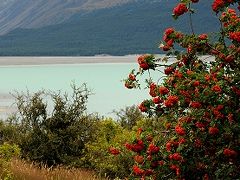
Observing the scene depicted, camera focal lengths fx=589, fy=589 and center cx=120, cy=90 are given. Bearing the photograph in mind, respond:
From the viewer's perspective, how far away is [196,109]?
280 inches

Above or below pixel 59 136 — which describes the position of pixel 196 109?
above

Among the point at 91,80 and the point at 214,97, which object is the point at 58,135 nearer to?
the point at 214,97

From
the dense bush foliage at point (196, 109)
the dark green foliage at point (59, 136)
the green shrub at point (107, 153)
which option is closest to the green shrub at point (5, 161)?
the dense bush foliage at point (196, 109)

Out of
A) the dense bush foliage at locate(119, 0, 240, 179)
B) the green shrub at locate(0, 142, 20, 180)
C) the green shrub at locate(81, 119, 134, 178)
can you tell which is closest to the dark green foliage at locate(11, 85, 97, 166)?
the green shrub at locate(81, 119, 134, 178)

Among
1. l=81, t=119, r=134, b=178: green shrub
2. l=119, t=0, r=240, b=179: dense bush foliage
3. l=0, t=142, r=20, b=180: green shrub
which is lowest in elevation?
l=81, t=119, r=134, b=178: green shrub

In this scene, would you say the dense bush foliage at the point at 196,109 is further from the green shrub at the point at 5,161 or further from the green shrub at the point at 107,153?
the green shrub at the point at 107,153

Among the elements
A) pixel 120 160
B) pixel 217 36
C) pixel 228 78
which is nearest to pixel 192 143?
pixel 228 78

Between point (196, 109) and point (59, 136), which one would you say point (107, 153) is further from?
point (196, 109)

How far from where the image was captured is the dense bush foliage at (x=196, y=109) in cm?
690

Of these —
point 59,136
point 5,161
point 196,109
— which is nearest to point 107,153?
point 59,136

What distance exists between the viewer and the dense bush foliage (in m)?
6.90

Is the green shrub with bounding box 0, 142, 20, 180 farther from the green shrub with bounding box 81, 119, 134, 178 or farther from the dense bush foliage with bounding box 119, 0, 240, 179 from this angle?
the green shrub with bounding box 81, 119, 134, 178

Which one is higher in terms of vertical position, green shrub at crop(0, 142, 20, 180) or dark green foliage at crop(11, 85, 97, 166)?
green shrub at crop(0, 142, 20, 180)

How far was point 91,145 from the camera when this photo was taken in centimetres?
1614
